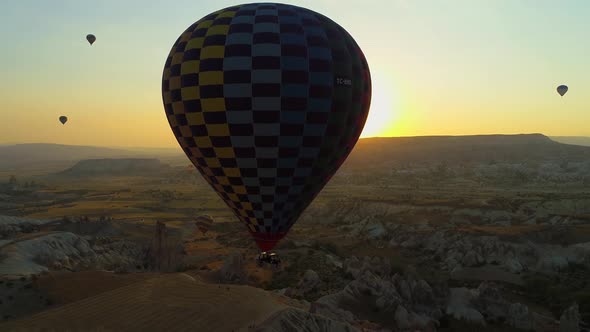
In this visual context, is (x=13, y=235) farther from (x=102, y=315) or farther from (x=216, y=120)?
(x=216, y=120)

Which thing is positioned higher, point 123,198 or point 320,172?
point 320,172

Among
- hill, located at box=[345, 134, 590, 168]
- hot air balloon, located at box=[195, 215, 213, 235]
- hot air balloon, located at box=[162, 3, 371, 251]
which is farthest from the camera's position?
hill, located at box=[345, 134, 590, 168]

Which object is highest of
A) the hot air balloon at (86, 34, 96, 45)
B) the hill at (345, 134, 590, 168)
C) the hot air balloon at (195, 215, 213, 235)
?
the hot air balloon at (86, 34, 96, 45)

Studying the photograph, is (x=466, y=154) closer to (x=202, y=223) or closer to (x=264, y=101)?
(x=202, y=223)

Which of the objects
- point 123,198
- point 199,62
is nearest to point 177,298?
point 199,62

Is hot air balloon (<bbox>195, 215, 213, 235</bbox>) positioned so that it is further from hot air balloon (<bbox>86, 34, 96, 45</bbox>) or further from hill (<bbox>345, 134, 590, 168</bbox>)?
hill (<bbox>345, 134, 590, 168</bbox>)

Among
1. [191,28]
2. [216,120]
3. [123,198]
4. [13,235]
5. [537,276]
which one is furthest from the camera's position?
[123,198]

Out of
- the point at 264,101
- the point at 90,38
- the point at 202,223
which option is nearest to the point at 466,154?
the point at 202,223

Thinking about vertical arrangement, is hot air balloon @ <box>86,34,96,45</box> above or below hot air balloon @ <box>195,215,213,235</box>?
above

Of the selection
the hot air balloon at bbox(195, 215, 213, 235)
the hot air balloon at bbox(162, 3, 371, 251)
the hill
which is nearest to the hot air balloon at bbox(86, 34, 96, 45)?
the hot air balloon at bbox(195, 215, 213, 235)
